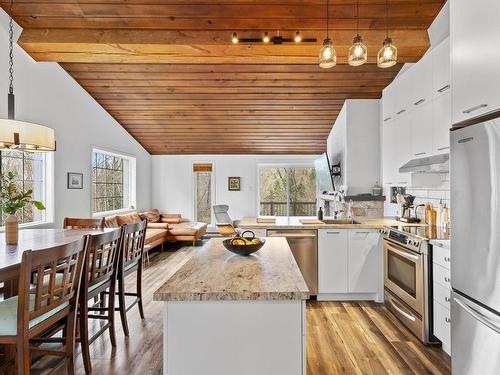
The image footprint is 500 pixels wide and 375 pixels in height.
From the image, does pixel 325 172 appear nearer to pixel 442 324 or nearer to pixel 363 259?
pixel 363 259

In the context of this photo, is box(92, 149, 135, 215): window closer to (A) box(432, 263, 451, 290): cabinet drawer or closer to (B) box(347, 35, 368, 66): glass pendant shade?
Result: (B) box(347, 35, 368, 66): glass pendant shade

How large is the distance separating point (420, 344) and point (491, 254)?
58.8 inches

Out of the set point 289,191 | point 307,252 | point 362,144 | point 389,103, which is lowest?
point 307,252

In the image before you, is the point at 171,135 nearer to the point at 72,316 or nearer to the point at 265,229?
the point at 265,229

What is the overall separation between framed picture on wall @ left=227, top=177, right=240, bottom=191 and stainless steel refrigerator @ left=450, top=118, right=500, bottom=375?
6272mm

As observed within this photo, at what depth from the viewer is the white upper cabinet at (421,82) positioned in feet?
9.73

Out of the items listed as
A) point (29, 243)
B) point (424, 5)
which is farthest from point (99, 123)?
point (424, 5)

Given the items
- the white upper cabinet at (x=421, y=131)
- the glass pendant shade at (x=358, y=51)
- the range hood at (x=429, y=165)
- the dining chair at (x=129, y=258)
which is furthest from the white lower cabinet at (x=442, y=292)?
the dining chair at (x=129, y=258)

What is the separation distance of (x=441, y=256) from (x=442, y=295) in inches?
12.1

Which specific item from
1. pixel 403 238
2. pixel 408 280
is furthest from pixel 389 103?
pixel 408 280

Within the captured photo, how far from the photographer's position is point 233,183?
8.01m

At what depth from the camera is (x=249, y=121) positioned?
19.7ft

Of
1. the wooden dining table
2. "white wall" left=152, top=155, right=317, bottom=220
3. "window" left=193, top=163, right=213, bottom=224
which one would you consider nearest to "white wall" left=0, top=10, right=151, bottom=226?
the wooden dining table

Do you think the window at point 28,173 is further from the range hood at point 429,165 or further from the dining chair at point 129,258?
the range hood at point 429,165
